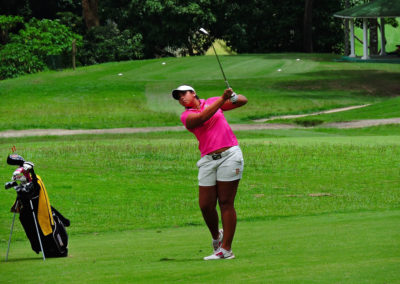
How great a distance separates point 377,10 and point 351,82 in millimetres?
13126

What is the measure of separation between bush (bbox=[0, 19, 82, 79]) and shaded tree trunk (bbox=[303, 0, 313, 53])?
17.1 metres

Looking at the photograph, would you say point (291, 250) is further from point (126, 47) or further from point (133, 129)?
point (126, 47)

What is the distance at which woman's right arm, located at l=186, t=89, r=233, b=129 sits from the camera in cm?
907

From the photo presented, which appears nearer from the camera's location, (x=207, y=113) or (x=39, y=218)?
(x=207, y=113)

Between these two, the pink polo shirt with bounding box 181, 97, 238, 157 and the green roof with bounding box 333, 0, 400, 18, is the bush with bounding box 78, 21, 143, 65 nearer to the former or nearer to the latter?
the green roof with bounding box 333, 0, 400, 18

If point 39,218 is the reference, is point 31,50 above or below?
below

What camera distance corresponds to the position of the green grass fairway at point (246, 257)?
7.63 meters

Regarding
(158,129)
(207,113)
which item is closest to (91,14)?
(158,129)

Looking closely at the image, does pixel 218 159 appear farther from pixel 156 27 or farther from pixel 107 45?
pixel 156 27

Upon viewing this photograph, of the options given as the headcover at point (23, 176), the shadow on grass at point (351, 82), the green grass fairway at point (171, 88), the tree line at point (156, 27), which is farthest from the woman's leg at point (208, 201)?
the tree line at point (156, 27)

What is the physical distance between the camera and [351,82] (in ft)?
155

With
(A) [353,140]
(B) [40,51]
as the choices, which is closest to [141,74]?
(B) [40,51]

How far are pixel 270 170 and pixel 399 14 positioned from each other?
39.9 meters

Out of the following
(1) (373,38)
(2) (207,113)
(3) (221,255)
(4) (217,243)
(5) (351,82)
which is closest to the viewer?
(2) (207,113)
